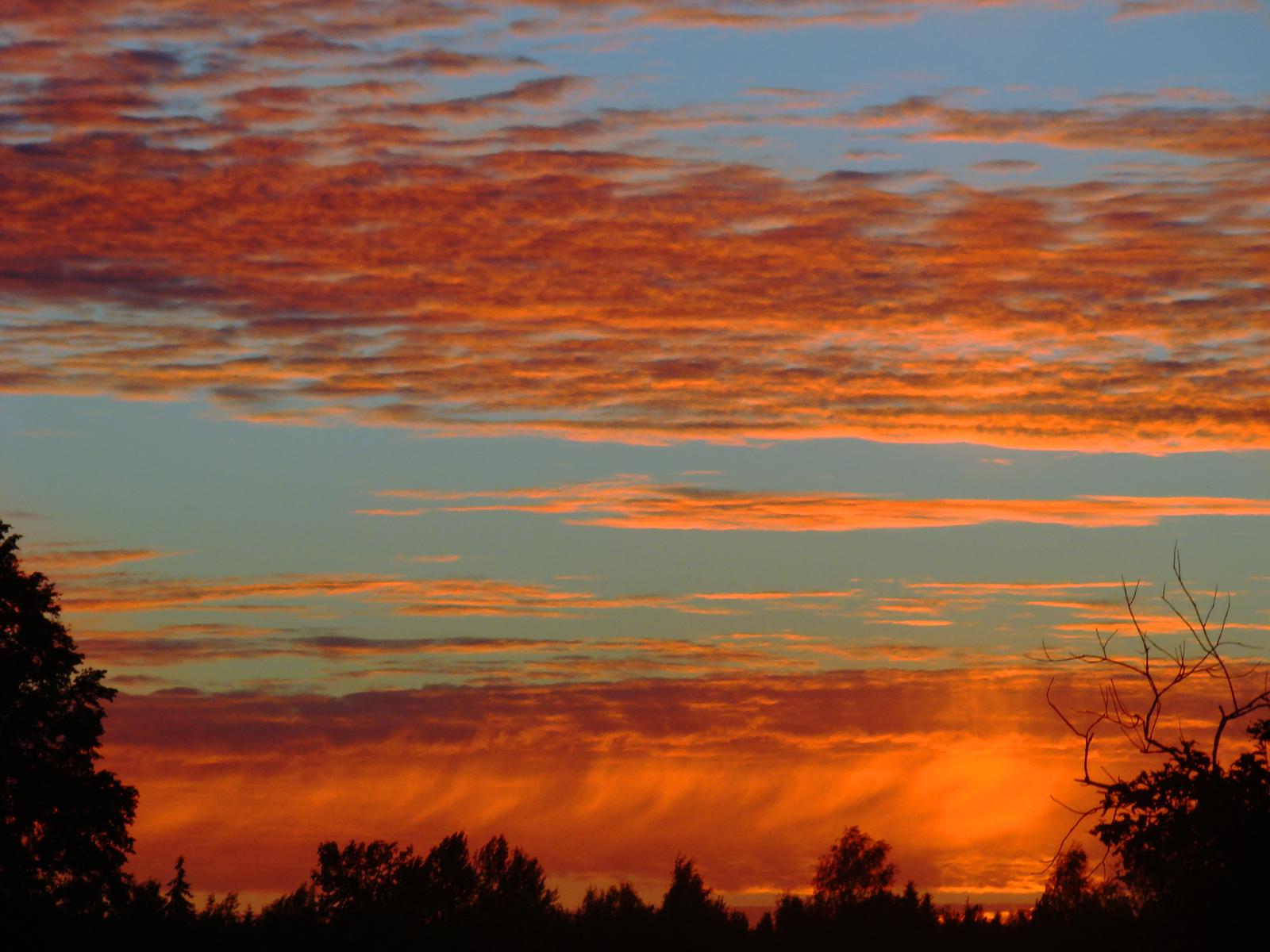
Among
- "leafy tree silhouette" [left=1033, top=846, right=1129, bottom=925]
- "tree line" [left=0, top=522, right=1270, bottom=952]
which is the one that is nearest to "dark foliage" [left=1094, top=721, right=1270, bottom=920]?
"tree line" [left=0, top=522, right=1270, bottom=952]

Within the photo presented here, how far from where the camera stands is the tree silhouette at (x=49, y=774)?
39.2 m

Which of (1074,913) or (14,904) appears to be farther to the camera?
(1074,913)

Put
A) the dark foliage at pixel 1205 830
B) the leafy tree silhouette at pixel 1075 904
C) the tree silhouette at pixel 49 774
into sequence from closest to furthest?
the dark foliage at pixel 1205 830 → the tree silhouette at pixel 49 774 → the leafy tree silhouette at pixel 1075 904

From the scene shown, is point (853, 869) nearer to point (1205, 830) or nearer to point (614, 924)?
point (614, 924)

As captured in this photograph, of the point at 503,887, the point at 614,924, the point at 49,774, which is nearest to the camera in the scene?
the point at 49,774

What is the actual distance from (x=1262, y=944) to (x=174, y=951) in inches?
2237

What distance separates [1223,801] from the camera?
81.3ft

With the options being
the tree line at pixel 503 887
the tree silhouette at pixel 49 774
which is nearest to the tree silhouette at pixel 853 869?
the tree line at pixel 503 887

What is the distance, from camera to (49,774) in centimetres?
3972

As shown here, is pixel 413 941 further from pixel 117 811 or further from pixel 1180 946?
pixel 1180 946

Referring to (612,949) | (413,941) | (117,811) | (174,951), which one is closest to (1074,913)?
(612,949)

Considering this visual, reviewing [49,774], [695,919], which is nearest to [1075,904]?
[695,919]

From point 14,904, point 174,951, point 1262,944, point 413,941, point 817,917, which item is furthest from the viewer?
point 817,917

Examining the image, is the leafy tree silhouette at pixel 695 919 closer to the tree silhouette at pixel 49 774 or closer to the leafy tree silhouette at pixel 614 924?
the leafy tree silhouette at pixel 614 924
